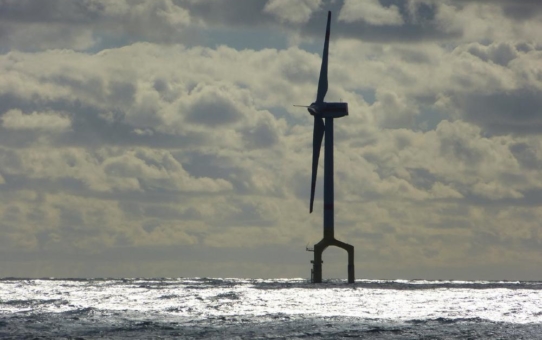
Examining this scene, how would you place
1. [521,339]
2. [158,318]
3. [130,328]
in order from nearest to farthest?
[521,339] < [130,328] < [158,318]

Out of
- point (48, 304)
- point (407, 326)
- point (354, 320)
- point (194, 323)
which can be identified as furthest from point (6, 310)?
point (407, 326)

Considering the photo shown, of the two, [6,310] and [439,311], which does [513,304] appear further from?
[6,310]

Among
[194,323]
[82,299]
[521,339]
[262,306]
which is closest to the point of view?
[521,339]

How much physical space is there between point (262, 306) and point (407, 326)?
130ft

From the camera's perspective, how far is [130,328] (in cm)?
9894

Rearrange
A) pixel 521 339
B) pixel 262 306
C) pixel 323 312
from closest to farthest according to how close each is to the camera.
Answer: pixel 521 339
pixel 323 312
pixel 262 306

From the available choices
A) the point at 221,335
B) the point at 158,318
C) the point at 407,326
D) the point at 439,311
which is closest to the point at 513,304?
the point at 439,311

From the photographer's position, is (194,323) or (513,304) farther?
(513,304)

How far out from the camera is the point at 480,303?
148 meters

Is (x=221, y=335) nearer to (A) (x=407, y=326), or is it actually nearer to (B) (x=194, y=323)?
(B) (x=194, y=323)

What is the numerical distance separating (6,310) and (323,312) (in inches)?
1662

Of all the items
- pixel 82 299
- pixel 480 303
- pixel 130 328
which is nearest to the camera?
pixel 130 328

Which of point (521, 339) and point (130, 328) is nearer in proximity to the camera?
point (521, 339)

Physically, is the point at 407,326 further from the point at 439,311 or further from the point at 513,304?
the point at 513,304
